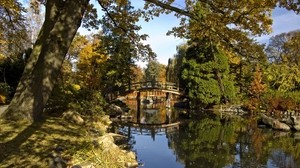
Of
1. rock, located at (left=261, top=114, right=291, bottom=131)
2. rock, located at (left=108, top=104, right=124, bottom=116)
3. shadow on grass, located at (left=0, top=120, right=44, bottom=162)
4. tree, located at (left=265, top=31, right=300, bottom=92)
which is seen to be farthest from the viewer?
rock, located at (left=108, top=104, right=124, bottom=116)

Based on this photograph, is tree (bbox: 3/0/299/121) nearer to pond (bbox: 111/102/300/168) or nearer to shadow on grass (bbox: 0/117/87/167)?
shadow on grass (bbox: 0/117/87/167)

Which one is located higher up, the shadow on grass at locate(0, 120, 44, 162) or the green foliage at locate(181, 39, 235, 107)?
the green foliage at locate(181, 39, 235, 107)

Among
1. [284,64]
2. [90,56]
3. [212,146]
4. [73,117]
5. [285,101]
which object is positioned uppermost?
[90,56]

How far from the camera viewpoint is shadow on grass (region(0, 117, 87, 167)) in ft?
19.1

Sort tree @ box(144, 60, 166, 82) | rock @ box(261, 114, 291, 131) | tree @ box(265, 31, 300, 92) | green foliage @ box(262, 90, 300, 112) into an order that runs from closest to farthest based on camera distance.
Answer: tree @ box(265, 31, 300, 92)
rock @ box(261, 114, 291, 131)
green foliage @ box(262, 90, 300, 112)
tree @ box(144, 60, 166, 82)

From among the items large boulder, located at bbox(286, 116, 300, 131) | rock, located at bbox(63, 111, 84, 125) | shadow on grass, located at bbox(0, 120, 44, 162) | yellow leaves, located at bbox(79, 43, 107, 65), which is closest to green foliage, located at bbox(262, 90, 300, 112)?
large boulder, located at bbox(286, 116, 300, 131)

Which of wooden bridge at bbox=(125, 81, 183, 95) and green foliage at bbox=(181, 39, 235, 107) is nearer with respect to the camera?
green foliage at bbox=(181, 39, 235, 107)

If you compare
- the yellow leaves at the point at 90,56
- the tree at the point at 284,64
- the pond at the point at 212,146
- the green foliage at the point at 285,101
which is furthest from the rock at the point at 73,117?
the yellow leaves at the point at 90,56

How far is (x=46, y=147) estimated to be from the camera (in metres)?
6.86

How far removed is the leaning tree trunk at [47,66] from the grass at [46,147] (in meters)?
0.35

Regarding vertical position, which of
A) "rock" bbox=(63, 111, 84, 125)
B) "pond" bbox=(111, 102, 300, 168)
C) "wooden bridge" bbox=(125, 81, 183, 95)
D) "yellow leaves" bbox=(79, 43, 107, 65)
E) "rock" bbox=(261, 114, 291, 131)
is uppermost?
"yellow leaves" bbox=(79, 43, 107, 65)

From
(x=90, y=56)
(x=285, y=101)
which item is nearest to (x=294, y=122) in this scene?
(x=285, y=101)

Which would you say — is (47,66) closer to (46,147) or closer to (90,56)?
(46,147)

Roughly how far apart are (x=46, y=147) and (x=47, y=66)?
5.31ft
